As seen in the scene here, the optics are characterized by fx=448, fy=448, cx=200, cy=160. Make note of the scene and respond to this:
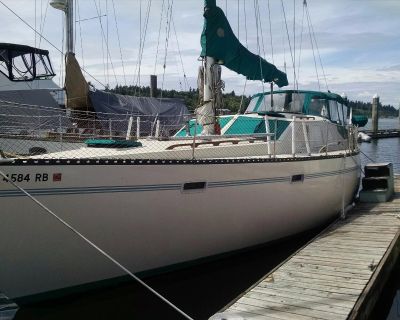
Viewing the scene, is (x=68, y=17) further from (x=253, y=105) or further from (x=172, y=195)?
(x=172, y=195)

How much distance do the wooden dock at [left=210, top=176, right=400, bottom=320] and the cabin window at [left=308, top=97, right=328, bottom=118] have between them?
2.96 meters

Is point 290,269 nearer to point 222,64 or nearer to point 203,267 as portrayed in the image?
point 203,267

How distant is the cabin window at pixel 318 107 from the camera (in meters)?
10.2

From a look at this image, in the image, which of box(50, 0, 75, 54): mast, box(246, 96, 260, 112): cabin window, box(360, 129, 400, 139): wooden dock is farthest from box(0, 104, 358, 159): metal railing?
box(360, 129, 400, 139): wooden dock

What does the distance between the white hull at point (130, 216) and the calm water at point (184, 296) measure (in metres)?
0.32

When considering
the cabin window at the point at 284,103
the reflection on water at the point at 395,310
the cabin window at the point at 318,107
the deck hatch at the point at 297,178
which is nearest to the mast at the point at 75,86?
the cabin window at the point at 284,103

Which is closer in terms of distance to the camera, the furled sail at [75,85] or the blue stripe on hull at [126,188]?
the blue stripe on hull at [126,188]

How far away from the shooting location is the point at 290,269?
6.20 metres

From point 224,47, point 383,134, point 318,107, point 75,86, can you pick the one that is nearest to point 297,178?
point 224,47

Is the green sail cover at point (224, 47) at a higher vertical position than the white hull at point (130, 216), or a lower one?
higher

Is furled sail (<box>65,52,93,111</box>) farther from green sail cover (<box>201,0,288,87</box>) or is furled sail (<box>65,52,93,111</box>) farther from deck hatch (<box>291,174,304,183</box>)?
deck hatch (<box>291,174,304,183</box>)

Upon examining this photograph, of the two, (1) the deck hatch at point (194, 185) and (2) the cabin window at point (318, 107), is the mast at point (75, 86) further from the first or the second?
(1) the deck hatch at point (194, 185)

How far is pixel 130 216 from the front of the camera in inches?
224

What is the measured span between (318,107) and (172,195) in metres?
5.64
